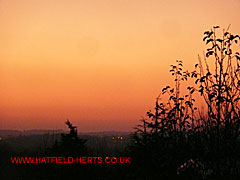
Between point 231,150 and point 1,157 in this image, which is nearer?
point 231,150

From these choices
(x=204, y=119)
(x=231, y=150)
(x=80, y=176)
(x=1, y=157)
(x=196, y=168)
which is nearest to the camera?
(x=231, y=150)

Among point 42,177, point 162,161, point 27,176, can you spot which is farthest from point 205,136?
point 27,176

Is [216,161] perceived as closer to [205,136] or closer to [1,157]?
[205,136]

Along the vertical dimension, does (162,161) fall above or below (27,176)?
above

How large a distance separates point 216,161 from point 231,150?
16.1 inches

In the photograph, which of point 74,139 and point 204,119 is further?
point 74,139

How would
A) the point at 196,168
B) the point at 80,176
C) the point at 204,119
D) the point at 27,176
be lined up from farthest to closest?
the point at 27,176 → the point at 80,176 → the point at 204,119 → the point at 196,168

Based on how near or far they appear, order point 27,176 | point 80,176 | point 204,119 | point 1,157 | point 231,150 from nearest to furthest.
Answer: point 231,150 → point 204,119 → point 80,176 → point 27,176 → point 1,157

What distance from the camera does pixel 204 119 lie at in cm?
752

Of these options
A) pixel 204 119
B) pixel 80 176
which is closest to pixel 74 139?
pixel 80 176

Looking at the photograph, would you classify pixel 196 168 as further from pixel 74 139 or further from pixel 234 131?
pixel 74 139

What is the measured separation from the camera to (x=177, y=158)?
7.05 m

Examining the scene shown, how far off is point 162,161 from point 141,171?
1.66 ft

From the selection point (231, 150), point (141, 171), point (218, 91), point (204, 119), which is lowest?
point (141, 171)
